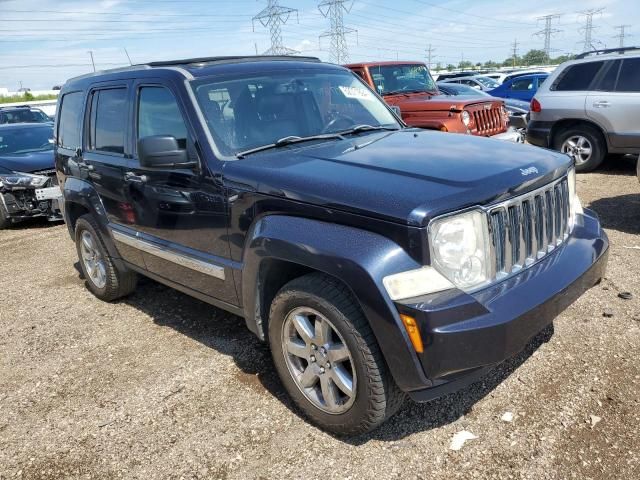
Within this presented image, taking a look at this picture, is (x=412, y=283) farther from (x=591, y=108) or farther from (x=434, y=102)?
(x=591, y=108)

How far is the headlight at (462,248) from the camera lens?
2.43 metres

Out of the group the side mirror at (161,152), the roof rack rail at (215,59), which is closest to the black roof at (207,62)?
the roof rack rail at (215,59)

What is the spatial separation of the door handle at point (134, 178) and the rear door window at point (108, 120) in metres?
0.24

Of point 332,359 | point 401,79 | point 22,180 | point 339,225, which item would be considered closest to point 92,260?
point 332,359

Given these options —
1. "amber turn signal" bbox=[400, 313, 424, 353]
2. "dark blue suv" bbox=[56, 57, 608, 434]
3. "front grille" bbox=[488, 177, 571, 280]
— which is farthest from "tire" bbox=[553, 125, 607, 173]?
"amber turn signal" bbox=[400, 313, 424, 353]

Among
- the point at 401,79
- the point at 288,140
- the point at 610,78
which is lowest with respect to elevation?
the point at 288,140

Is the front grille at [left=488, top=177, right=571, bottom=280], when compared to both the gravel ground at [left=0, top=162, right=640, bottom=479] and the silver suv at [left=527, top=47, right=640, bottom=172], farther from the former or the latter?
the silver suv at [left=527, top=47, right=640, bottom=172]

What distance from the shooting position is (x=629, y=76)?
8.42 metres

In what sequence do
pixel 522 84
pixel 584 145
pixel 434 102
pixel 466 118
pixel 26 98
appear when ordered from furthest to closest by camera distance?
1. pixel 26 98
2. pixel 522 84
3. pixel 584 145
4. pixel 434 102
5. pixel 466 118

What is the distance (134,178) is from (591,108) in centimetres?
750

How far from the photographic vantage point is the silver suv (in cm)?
841

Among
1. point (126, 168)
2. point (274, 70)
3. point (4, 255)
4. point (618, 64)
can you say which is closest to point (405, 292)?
point (274, 70)

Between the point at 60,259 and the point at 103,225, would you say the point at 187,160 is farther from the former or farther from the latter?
the point at 60,259

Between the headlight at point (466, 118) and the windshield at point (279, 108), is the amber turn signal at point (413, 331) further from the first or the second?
the headlight at point (466, 118)
